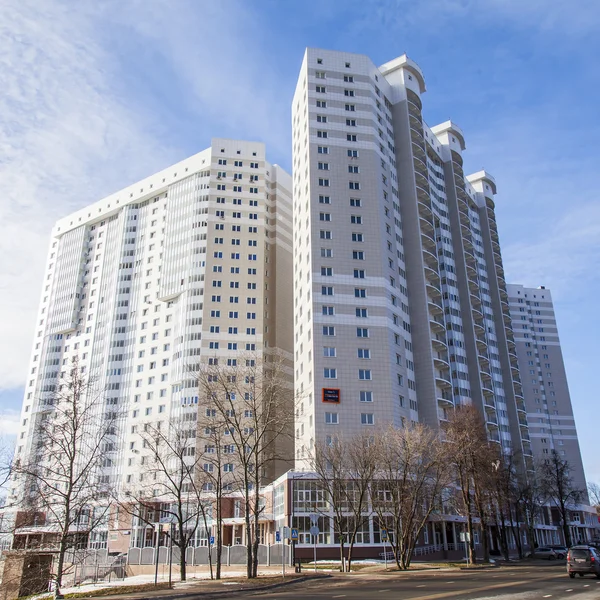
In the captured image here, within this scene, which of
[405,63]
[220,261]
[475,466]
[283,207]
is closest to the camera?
[475,466]

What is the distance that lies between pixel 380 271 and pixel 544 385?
407ft

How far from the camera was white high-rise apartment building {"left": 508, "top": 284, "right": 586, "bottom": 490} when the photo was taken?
561 ft

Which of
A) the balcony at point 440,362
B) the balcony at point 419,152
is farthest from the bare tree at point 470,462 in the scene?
the balcony at point 419,152

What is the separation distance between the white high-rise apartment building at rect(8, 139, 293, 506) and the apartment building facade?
0.81 feet

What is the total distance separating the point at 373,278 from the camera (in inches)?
3339

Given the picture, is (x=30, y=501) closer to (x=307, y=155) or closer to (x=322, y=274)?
(x=322, y=274)

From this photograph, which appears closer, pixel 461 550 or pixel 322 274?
pixel 461 550

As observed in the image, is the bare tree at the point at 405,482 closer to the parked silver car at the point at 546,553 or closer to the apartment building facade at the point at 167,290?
the parked silver car at the point at 546,553

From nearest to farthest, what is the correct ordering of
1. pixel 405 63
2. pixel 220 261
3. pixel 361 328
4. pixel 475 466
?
pixel 475 466, pixel 361 328, pixel 405 63, pixel 220 261

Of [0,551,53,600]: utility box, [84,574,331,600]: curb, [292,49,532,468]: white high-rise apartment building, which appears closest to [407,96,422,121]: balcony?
[292,49,532,468]: white high-rise apartment building

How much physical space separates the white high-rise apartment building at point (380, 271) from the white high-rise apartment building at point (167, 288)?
22257 mm

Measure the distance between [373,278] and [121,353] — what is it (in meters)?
60.5

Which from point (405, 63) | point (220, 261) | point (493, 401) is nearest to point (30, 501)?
point (220, 261)

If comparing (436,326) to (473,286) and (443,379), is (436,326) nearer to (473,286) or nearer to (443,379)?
(443,379)
